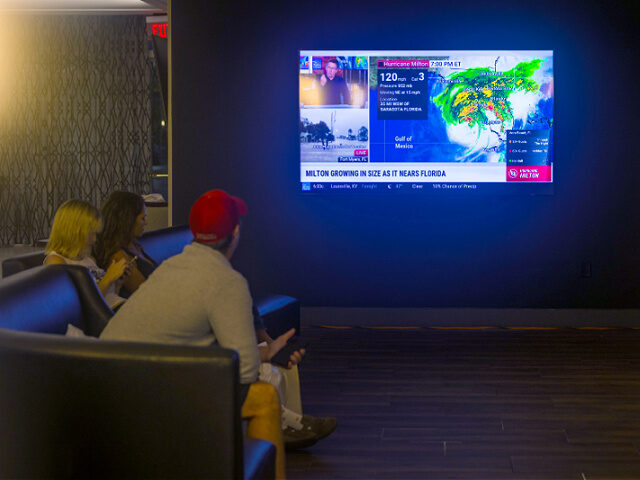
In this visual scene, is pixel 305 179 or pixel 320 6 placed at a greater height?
pixel 320 6

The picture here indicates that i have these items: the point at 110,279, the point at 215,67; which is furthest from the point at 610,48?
the point at 110,279

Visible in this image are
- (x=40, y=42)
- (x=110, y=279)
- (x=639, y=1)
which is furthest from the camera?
(x=40, y=42)

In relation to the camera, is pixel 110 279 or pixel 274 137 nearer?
pixel 110 279

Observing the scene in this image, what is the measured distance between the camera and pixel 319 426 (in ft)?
12.4

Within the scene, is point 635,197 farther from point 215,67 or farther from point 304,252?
point 215,67

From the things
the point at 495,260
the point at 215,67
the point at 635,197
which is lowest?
the point at 495,260

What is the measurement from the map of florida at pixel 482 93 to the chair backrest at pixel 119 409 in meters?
4.52

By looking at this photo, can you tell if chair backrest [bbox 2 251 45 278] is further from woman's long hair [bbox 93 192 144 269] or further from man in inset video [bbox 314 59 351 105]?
man in inset video [bbox 314 59 351 105]

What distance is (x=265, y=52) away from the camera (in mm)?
6500

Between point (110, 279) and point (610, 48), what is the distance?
14.3ft

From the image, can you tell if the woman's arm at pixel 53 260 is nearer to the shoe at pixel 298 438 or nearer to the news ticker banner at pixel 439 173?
the shoe at pixel 298 438

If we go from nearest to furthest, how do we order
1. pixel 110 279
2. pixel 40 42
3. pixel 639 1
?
pixel 110 279, pixel 639 1, pixel 40 42

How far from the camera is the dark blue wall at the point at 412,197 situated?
6.37m

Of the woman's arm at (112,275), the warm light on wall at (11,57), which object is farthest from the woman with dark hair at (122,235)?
the warm light on wall at (11,57)
